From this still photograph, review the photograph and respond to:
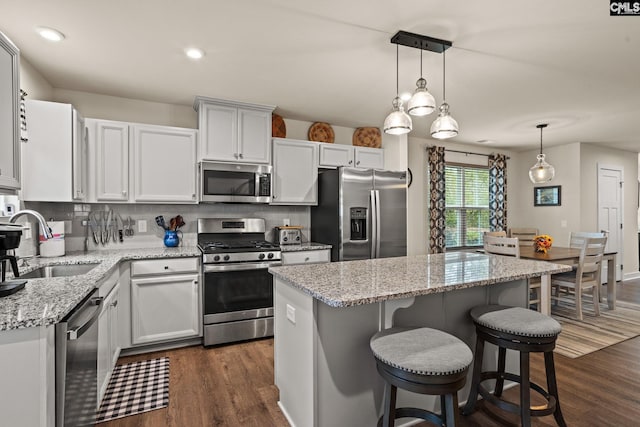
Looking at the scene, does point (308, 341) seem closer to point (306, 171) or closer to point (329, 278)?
point (329, 278)

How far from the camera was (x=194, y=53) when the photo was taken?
100 inches

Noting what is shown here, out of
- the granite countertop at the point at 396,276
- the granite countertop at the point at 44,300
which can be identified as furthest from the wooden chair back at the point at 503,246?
the granite countertop at the point at 44,300

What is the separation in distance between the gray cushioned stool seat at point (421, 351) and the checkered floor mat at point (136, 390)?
5.38 feet

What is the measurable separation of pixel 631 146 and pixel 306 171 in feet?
19.9

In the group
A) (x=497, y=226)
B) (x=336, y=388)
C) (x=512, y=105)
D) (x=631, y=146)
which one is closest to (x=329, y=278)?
(x=336, y=388)

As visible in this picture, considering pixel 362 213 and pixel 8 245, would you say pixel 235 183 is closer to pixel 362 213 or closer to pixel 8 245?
pixel 362 213

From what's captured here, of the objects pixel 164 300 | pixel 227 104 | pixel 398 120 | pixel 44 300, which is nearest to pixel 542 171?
pixel 398 120

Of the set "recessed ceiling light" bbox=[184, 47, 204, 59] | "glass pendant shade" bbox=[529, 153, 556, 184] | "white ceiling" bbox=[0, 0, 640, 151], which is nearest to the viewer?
"white ceiling" bbox=[0, 0, 640, 151]

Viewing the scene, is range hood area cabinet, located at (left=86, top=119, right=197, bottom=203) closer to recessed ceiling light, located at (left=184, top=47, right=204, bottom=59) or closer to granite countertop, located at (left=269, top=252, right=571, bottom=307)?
recessed ceiling light, located at (left=184, top=47, right=204, bottom=59)

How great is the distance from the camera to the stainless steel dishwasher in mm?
1332

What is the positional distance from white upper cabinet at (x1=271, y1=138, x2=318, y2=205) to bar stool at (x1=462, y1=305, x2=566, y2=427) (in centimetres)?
240

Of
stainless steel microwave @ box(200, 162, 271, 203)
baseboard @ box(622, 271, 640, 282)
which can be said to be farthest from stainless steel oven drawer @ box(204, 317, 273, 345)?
baseboard @ box(622, 271, 640, 282)

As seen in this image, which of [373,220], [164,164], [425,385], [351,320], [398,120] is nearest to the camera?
[425,385]

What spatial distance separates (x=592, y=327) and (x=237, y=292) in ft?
12.7
